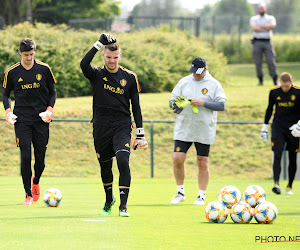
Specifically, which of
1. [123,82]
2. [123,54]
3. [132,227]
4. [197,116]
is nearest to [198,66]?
[197,116]

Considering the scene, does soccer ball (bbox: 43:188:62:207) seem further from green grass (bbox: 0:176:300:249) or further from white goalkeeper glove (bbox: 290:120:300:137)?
white goalkeeper glove (bbox: 290:120:300:137)

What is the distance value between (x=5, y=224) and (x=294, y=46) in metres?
32.7

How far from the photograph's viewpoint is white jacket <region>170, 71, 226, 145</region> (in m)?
11.3

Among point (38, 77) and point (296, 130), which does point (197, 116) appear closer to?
point (296, 130)

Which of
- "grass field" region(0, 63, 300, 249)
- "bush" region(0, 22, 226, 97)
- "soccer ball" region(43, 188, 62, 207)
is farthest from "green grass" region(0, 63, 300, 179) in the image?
"soccer ball" region(43, 188, 62, 207)

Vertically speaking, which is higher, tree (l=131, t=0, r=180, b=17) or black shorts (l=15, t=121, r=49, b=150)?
black shorts (l=15, t=121, r=49, b=150)

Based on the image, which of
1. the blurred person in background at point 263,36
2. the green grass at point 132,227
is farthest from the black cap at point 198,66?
the blurred person in background at point 263,36

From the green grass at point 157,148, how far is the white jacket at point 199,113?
6832 mm

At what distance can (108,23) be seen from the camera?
3225 centimetres

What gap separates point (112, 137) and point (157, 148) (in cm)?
1031

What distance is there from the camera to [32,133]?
417 inches

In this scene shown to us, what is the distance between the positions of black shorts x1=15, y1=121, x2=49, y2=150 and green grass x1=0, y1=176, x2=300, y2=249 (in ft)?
2.75

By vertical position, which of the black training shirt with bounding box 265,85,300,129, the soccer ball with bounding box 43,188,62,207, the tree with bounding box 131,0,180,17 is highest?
the black training shirt with bounding box 265,85,300,129

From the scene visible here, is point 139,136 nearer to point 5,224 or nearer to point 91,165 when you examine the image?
point 5,224
